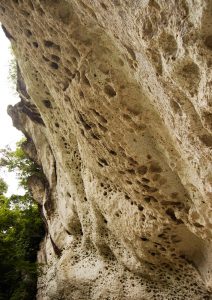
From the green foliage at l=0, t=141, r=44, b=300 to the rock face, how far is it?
1680mm

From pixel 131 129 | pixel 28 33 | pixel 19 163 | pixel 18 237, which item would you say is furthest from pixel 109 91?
pixel 19 163

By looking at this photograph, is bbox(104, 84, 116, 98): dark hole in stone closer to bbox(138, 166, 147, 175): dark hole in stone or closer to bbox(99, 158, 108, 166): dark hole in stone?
bbox(138, 166, 147, 175): dark hole in stone

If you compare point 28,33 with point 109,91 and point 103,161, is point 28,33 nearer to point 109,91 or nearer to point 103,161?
point 109,91

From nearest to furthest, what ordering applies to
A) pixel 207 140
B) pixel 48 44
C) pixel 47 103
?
pixel 207 140 < pixel 48 44 < pixel 47 103

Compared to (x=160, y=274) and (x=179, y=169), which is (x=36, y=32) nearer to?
(x=179, y=169)

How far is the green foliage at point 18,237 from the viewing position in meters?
7.79

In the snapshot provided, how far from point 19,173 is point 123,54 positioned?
9835 millimetres

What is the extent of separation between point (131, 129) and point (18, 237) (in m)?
7.22

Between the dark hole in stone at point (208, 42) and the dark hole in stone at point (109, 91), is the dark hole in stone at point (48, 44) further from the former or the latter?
the dark hole in stone at point (208, 42)

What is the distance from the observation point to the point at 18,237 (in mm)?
9844

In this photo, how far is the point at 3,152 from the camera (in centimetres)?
1366

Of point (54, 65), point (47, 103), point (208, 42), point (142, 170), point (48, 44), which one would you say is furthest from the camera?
point (47, 103)

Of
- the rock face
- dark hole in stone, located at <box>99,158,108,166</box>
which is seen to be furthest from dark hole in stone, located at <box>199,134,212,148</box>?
dark hole in stone, located at <box>99,158,108,166</box>

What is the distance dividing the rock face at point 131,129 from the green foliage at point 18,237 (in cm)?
168
